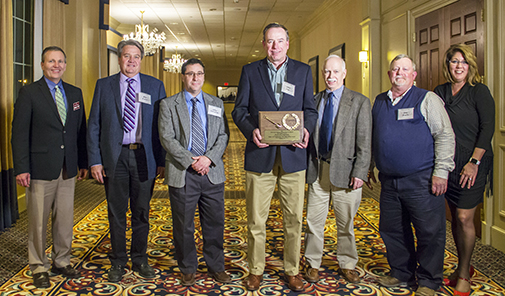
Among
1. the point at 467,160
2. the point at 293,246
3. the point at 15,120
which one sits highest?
the point at 15,120

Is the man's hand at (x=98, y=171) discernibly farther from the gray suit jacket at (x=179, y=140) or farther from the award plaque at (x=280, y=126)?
the award plaque at (x=280, y=126)

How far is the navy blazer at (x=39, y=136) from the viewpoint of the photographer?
9.33ft

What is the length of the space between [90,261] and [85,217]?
5.10 feet

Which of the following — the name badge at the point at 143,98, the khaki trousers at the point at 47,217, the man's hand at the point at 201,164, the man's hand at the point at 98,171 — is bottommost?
the khaki trousers at the point at 47,217

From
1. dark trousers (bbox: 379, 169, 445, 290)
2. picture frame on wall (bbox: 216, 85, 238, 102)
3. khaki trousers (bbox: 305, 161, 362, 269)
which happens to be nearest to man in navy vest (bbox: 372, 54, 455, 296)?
dark trousers (bbox: 379, 169, 445, 290)

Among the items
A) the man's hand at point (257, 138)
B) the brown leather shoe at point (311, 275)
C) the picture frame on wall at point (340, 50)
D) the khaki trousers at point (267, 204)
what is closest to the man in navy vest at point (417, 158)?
the brown leather shoe at point (311, 275)

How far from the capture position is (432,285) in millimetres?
2693

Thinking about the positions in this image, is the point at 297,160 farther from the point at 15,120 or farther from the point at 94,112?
the point at 15,120

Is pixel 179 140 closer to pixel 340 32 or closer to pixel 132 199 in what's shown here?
pixel 132 199

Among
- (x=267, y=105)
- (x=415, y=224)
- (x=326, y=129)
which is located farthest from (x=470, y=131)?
(x=267, y=105)

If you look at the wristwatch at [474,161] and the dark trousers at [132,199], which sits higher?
the wristwatch at [474,161]

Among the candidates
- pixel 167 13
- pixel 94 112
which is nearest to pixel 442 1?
pixel 94 112

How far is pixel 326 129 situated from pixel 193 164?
0.97 m

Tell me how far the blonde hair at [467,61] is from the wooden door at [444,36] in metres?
1.45
